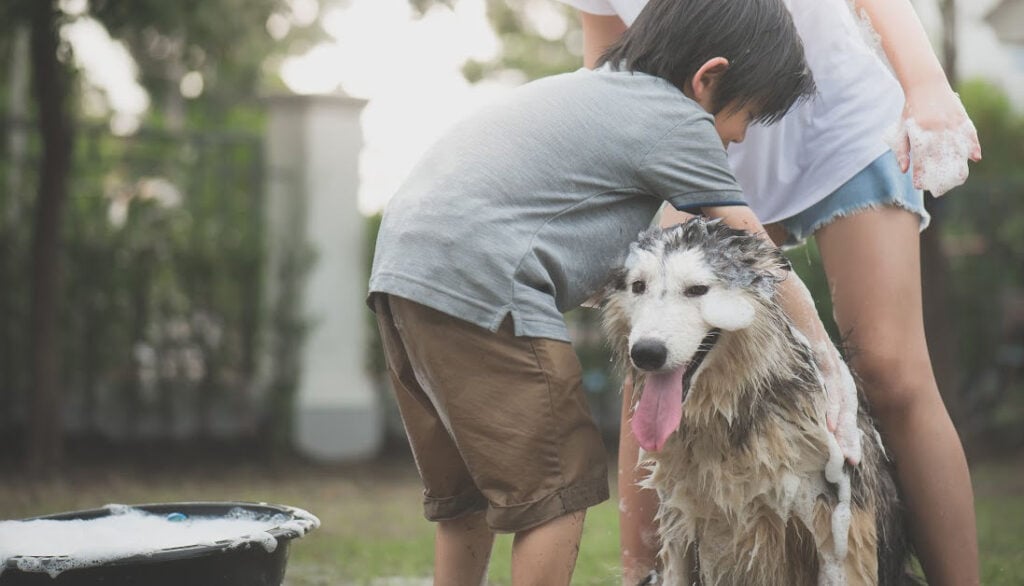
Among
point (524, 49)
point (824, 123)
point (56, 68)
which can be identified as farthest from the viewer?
point (524, 49)

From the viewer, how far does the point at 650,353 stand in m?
2.54

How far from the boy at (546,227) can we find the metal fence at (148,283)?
594 centimetres

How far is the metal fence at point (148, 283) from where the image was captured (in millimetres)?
8305

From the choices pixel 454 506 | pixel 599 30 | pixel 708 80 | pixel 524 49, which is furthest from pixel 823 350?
pixel 524 49

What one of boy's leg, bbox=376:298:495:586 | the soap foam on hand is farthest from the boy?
the soap foam on hand

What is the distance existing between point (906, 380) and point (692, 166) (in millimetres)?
885

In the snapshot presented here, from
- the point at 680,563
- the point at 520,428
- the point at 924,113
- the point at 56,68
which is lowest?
the point at 680,563

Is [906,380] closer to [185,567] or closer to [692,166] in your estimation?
[692,166]

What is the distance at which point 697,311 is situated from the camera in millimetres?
2625

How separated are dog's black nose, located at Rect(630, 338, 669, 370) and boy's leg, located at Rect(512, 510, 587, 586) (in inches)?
18.1

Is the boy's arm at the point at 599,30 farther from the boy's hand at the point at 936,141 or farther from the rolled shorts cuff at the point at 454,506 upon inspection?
the rolled shorts cuff at the point at 454,506

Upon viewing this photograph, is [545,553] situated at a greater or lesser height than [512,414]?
lesser

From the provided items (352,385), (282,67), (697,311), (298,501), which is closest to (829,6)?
(697,311)

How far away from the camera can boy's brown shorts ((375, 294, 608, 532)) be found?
2.77 meters
